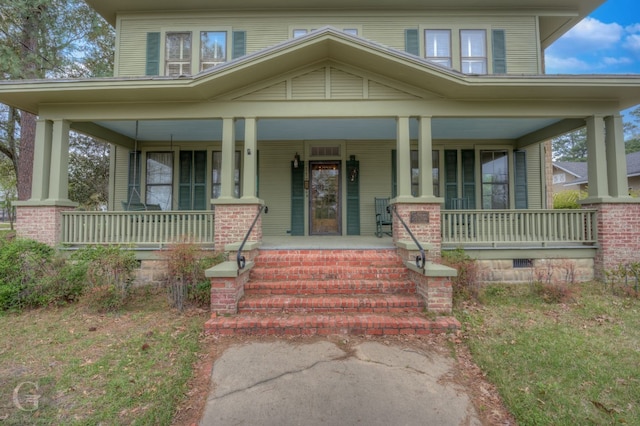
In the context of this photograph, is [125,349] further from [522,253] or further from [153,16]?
[153,16]

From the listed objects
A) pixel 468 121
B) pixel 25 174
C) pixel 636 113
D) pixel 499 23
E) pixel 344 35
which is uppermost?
pixel 636 113

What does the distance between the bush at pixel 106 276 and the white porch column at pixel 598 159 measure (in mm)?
8726

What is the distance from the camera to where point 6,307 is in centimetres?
490

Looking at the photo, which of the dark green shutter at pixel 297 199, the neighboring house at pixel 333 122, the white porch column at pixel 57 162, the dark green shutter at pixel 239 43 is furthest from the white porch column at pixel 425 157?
the white porch column at pixel 57 162

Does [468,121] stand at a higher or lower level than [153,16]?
lower

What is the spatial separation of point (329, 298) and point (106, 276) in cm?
355

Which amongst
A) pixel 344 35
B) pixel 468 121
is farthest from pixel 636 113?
pixel 344 35

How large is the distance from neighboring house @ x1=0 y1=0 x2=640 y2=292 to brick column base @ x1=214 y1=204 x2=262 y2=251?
1.6 inches

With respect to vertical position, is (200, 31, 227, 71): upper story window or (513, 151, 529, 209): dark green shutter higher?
(200, 31, 227, 71): upper story window

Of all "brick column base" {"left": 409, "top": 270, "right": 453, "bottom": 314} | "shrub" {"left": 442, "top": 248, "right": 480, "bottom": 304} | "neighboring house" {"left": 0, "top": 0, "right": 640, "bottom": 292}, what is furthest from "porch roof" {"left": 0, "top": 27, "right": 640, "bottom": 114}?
"brick column base" {"left": 409, "top": 270, "right": 453, "bottom": 314}

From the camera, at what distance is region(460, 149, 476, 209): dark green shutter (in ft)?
30.0

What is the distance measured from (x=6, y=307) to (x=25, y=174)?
752 cm

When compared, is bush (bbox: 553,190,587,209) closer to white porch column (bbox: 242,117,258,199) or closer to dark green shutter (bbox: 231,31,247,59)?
white porch column (bbox: 242,117,258,199)

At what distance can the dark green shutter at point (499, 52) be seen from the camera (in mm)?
8227
